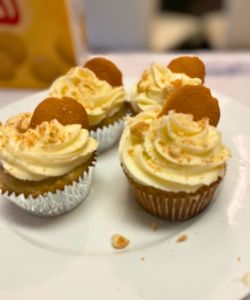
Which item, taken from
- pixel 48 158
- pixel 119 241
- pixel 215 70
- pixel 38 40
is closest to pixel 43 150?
pixel 48 158

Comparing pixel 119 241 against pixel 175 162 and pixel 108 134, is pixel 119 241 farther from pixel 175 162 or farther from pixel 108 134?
pixel 108 134

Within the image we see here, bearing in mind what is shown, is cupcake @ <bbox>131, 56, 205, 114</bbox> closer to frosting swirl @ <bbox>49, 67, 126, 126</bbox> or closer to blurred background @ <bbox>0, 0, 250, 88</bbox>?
frosting swirl @ <bbox>49, 67, 126, 126</bbox>

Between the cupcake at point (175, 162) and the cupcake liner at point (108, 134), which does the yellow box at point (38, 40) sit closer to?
the cupcake liner at point (108, 134)

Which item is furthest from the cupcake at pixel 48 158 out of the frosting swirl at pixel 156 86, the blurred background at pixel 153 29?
the blurred background at pixel 153 29

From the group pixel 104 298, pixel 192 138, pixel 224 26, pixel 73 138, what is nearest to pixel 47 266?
pixel 104 298

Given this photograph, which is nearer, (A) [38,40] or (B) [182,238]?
(B) [182,238]

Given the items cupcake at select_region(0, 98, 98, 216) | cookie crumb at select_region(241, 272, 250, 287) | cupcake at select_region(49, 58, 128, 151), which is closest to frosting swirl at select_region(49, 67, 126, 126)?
cupcake at select_region(49, 58, 128, 151)

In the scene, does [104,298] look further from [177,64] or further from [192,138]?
[177,64]
